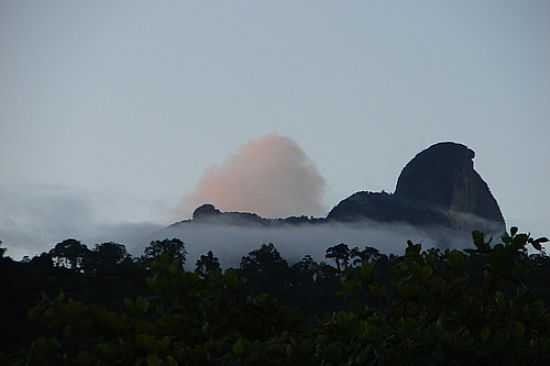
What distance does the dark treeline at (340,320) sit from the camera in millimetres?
7574

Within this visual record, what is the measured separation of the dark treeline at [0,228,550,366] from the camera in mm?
7574

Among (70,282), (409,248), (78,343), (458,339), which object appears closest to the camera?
(458,339)

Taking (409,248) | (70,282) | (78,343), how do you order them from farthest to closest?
1. (70,282)
2. (409,248)
3. (78,343)

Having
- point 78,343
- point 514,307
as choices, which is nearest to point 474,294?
point 514,307

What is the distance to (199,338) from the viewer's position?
851 centimetres

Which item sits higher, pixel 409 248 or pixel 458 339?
pixel 409 248

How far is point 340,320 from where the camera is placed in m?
8.16

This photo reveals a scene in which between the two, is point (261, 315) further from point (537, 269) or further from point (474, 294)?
point (537, 269)

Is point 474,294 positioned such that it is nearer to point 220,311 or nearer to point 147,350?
point 220,311

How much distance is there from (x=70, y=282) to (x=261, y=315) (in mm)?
42747

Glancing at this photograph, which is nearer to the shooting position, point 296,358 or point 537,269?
point 296,358

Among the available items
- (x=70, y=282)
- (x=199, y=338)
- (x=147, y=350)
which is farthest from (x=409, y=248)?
(x=70, y=282)

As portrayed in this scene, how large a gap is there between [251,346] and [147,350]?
1.00 meters

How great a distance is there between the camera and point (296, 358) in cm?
775
